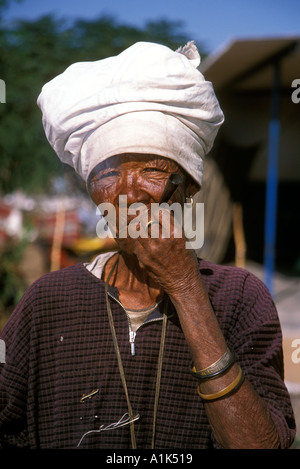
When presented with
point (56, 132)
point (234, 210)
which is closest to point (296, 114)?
point (234, 210)

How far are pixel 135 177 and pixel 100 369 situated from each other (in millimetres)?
547

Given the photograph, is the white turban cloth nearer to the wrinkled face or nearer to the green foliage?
the wrinkled face

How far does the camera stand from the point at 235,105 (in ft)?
24.9

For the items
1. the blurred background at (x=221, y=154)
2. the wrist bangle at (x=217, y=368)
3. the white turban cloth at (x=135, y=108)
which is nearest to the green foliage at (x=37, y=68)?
the blurred background at (x=221, y=154)

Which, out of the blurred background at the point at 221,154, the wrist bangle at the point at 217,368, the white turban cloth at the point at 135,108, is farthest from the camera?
the blurred background at the point at 221,154

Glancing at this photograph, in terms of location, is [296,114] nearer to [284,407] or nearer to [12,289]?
[12,289]

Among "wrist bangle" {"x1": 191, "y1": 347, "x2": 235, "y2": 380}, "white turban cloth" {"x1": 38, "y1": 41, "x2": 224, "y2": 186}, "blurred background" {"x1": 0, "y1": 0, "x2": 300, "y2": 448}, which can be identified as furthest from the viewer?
"blurred background" {"x1": 0, "y1": 0, "x2": 300, "y2": 448}

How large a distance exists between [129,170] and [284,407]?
74 cm

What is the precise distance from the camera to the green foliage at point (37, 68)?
8.55 meters

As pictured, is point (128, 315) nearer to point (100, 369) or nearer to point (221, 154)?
point (100, 369)

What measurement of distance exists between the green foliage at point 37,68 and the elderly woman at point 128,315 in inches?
258

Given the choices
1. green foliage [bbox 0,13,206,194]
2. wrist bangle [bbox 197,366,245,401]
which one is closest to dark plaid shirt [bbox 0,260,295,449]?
wrist bangle [bbox 197,366,245,401]

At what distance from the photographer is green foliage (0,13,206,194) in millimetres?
8547

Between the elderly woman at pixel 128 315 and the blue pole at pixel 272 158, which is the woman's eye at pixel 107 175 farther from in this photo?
the blue pole at pixel 272 158
